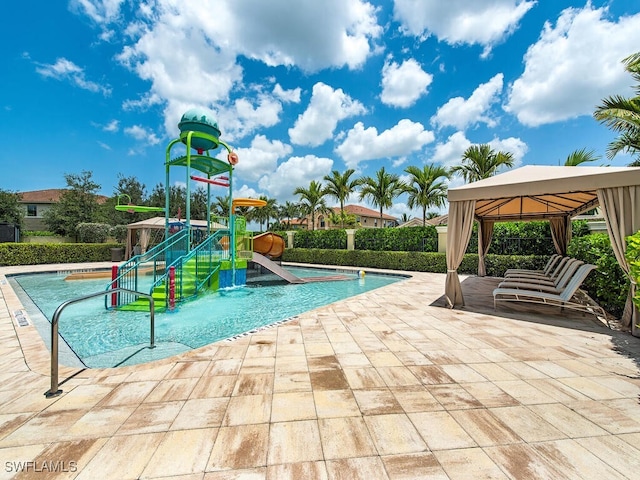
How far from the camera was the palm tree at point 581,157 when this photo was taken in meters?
12.2

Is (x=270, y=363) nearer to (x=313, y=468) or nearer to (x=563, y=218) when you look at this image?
(x=313, y=468)

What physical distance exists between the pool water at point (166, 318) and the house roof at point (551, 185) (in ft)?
16.9

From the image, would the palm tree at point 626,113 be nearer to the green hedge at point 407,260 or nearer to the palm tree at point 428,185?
the green hedge at point 407,260

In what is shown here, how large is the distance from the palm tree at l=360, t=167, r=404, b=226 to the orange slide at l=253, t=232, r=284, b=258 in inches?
299

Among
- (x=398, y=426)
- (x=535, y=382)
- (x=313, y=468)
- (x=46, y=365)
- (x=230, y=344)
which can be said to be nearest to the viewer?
(x=313, y=468)

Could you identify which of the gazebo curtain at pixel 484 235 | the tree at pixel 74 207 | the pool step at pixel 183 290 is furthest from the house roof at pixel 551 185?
the tree at pixel 74 207

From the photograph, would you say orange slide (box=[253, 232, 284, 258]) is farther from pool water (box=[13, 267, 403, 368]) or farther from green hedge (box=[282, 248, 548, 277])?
green hedge (box=[282, 248, 548, 277])

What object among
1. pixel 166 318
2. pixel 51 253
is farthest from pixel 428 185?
pixel 51 253

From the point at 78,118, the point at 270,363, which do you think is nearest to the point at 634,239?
the point at 270,363

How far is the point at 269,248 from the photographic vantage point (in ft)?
47.4

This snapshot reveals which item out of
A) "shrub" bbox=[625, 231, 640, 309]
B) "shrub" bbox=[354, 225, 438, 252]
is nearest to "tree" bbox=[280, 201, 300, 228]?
"shrub" bbox=[354, 225, 438, 252]

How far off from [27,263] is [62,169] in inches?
468

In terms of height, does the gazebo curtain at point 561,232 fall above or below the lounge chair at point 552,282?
above

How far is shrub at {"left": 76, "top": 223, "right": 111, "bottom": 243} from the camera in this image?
859 inches
